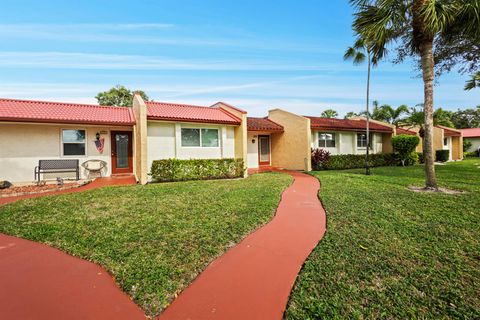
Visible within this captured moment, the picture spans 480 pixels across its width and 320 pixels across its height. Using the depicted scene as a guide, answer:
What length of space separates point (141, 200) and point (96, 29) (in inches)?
349

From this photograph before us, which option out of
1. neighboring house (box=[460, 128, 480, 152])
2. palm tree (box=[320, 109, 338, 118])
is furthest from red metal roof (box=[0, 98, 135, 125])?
neighboring house (box=[460, 128, 480, 152])

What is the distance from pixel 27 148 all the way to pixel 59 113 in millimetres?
2180

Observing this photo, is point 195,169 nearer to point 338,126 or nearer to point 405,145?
point 338,126

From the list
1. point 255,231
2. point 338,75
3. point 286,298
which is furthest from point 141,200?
point 338,75

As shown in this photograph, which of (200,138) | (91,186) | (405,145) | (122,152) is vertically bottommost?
(91,186)

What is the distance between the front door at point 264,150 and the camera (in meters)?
19.0

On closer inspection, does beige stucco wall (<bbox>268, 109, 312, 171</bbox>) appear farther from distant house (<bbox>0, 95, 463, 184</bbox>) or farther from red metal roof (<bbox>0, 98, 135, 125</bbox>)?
red metal roof (<bbox>0, 98, 135, 125</bbox>)

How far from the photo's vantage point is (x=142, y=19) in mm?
10945

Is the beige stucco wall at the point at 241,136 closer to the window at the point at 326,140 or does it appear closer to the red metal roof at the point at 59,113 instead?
the red metal roof at the point at 59,113

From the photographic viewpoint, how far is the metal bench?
1097 centimetres

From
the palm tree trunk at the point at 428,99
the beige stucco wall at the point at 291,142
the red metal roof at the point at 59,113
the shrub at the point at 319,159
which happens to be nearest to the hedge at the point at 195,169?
the red metal roof at the point at 59,113

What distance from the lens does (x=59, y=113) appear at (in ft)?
38.4

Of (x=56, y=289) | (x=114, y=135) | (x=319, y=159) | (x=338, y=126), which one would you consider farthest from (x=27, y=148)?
(x=338, y=126)

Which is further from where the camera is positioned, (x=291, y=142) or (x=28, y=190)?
(x=291, y=142)
